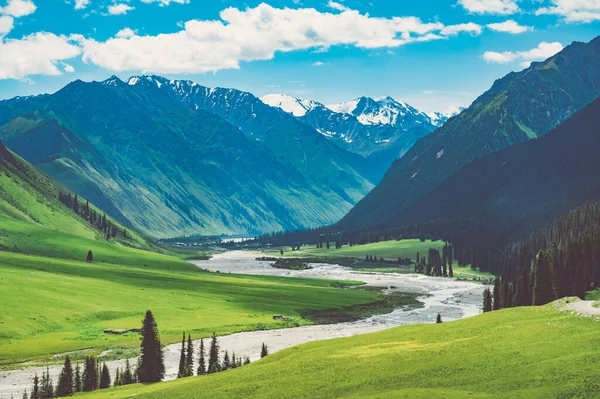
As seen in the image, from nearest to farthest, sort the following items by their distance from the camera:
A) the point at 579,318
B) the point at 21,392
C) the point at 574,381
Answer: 1. the point at 574,381
2. the point at 579,318
3. the point at 21,392

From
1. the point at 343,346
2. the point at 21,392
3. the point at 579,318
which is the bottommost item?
the point at 21,392

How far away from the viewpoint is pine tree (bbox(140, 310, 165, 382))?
9350 centimetres

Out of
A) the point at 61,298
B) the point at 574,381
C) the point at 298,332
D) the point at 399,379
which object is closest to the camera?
the point at 574,381

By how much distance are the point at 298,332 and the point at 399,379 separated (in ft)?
282

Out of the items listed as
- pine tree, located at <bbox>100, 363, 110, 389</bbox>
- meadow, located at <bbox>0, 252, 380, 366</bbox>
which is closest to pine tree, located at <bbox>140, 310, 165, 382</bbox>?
pine tree, located at <bbox>100, 363, 110, 389</bbox>

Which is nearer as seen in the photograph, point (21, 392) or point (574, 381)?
point (574, 381)

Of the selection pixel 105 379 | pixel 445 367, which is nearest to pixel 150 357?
pixel 105 379

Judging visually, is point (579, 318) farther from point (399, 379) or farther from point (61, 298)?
point (61, 298)

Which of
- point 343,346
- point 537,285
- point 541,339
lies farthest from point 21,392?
point 537,285

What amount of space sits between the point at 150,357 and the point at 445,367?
48.7 metres

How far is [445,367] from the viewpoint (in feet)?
194

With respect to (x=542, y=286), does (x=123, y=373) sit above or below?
below

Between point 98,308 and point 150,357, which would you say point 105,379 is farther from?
point 98,308

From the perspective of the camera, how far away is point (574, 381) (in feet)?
162
